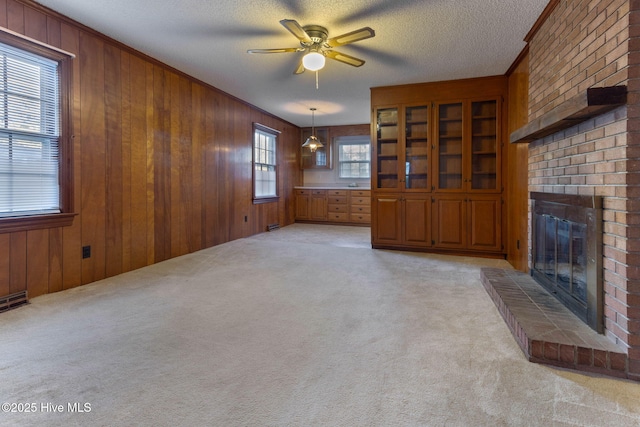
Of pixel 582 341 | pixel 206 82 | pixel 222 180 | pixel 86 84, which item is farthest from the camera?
pixel 222 180

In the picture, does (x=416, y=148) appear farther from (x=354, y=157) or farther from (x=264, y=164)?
(x=354, y=157)

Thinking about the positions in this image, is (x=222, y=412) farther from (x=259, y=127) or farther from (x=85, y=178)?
(x=259, y=127)

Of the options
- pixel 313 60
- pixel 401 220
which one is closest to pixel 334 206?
pixel 401 220

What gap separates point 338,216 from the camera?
7.63m

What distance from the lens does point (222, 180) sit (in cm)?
520

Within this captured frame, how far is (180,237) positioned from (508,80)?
4931 millimetres

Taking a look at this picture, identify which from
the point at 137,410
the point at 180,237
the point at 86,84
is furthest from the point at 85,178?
the point at 137,410

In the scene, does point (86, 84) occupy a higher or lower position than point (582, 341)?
higher

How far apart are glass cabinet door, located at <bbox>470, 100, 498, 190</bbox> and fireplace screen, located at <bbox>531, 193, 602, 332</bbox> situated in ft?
5.65

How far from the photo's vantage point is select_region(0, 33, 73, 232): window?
8.32ft

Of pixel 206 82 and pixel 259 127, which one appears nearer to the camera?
pixel 206 82

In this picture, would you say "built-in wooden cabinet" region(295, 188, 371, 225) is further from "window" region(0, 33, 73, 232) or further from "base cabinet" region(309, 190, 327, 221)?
"window" region(0, 33, 73, 232)

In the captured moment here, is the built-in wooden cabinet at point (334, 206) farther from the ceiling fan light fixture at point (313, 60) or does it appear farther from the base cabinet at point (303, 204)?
the ceiling fan light fixture at point (313, 60)

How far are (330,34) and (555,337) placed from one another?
3.09 m
